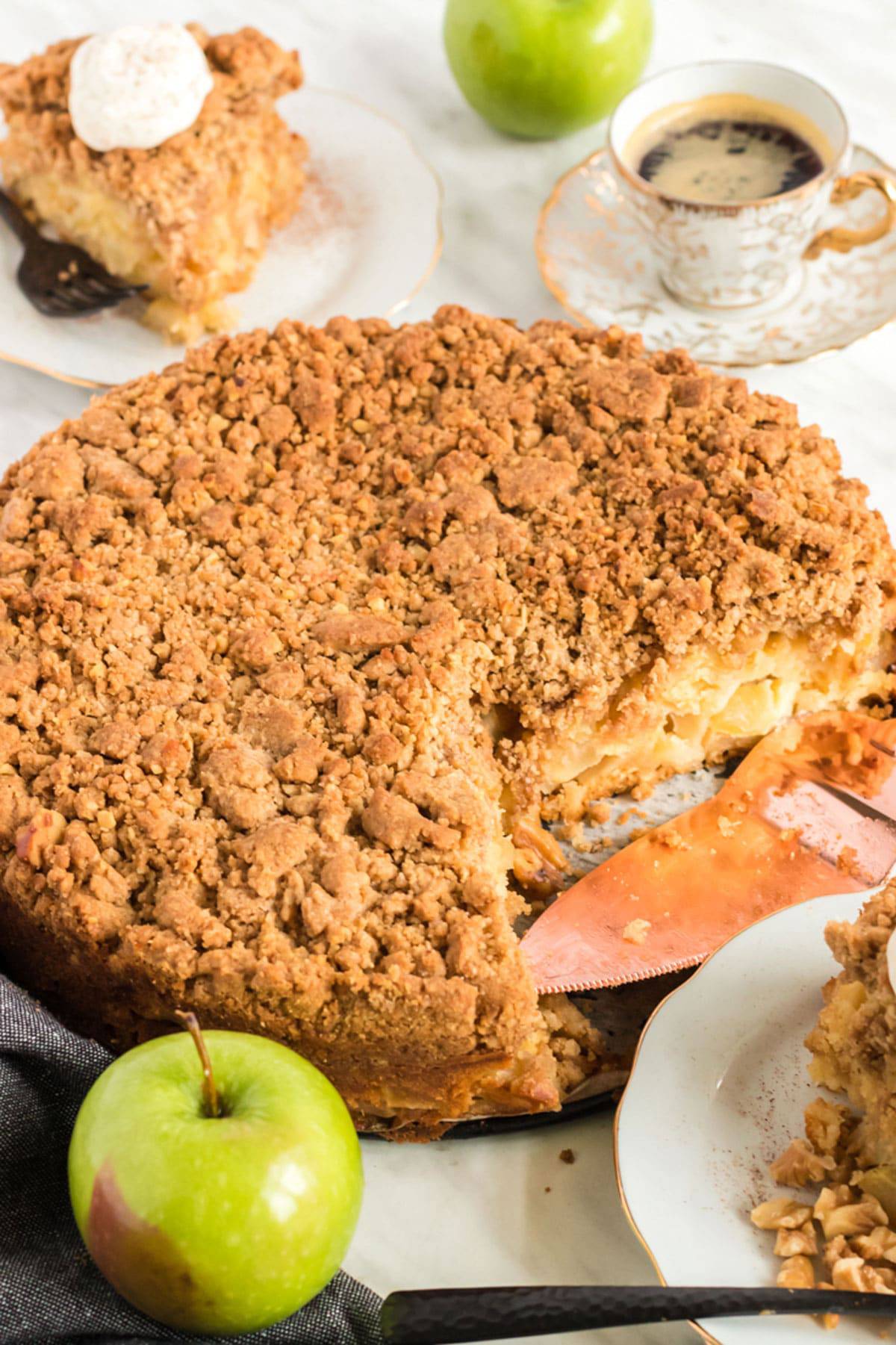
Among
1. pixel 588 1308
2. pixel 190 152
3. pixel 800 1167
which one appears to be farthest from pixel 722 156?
pixel 588 1308

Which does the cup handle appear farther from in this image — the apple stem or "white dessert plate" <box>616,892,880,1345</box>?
the apple stem

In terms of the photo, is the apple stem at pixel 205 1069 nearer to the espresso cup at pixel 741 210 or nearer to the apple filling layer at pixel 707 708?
the apple filling layer at pixel 707 708

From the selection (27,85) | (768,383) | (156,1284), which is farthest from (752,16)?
(156,1284)

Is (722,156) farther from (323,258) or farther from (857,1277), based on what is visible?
(857,1277)

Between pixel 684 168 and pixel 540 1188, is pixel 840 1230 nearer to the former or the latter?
pixel 540 1188

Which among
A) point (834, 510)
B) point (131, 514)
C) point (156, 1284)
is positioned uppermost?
point (834, 510)

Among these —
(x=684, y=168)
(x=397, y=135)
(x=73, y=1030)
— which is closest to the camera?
(x=73, y=1030)
